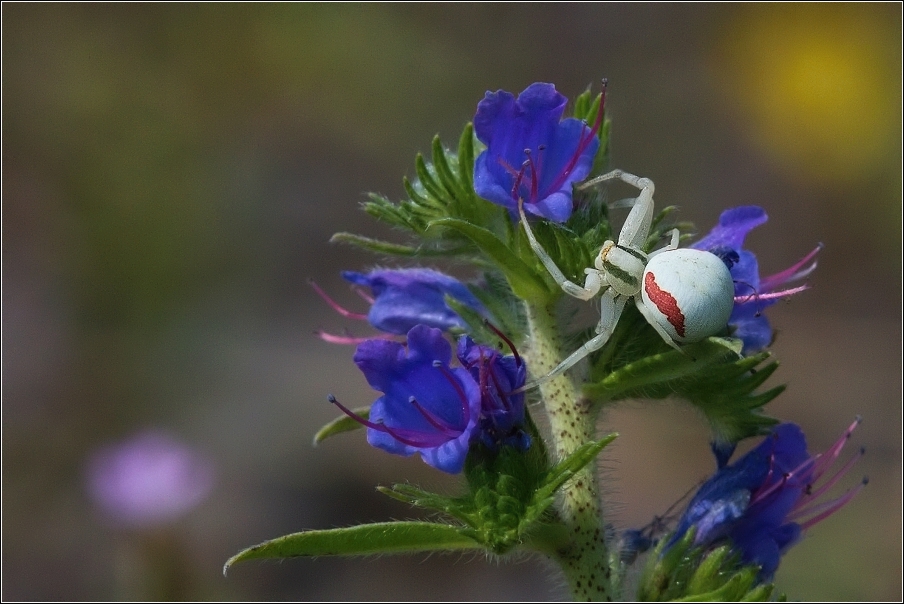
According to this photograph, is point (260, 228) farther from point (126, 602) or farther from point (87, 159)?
point (126, 602)

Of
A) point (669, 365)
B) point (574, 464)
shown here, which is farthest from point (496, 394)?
point (669, 365)

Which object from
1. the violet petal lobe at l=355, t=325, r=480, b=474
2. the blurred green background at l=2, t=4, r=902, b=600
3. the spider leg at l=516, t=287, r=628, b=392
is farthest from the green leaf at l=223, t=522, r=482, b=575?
the blurred green background at l=2, t=4, r=902, b=600

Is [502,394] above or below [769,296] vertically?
below

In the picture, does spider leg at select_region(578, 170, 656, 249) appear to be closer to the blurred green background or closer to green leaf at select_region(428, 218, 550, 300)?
green leaf at select_region(428, 218, 550, 300)

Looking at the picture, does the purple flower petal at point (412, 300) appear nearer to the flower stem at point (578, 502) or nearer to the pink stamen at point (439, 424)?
the flower stem at point (578, 502)

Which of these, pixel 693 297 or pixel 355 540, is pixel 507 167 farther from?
pixel 355 540

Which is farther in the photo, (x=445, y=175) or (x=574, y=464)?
(x=445, y=175)
